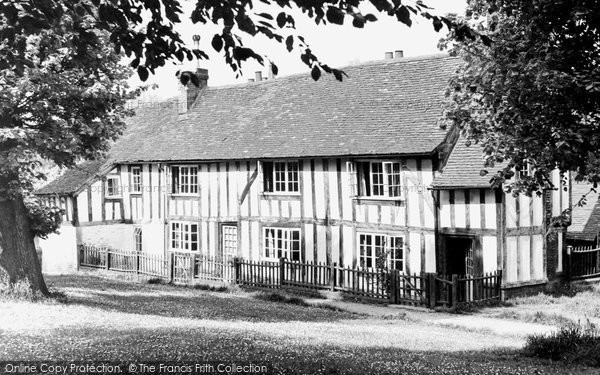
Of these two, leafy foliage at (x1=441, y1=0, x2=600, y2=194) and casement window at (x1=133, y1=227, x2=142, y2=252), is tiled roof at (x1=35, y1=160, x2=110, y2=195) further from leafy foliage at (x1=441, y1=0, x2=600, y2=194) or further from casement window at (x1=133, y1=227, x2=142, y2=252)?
leafy foliage at (x1=441, y1=0, x2=600, y2=194)

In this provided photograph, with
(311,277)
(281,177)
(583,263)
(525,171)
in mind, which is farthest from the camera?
(281,177)

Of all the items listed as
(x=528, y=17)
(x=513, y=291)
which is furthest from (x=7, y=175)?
(x=513, y=291)

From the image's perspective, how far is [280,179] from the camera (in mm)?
27703

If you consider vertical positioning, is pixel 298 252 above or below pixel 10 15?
below

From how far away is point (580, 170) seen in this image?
43.1 feet

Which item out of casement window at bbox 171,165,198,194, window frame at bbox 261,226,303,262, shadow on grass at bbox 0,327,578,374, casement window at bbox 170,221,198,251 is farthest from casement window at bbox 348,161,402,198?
shadow on grass at bbox 0,327,578,374

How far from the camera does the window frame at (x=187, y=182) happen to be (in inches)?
1216

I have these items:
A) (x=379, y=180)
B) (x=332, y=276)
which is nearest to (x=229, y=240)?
(x=332, y=276)

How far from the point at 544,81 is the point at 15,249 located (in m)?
13.9

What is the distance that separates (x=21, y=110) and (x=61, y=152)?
149 centimetres

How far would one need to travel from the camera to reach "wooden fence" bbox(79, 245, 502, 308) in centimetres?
2206

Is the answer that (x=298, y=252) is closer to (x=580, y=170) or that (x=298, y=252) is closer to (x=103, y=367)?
(x=580, y=170)

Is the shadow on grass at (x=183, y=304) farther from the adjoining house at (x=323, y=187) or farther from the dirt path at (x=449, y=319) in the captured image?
the adjoining house at (x=323, y=187)

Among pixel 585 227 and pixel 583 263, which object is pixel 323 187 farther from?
pixel 585 227
